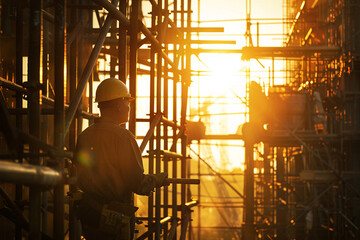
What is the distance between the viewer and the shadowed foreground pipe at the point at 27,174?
8.20 feet

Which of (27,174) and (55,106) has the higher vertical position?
(55,106)

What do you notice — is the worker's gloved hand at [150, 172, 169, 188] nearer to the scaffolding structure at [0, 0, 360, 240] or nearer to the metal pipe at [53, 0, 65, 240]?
the scaffolding structure at [0, 0, 360, 240]

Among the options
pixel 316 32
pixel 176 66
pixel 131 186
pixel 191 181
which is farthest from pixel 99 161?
pixel 316 32

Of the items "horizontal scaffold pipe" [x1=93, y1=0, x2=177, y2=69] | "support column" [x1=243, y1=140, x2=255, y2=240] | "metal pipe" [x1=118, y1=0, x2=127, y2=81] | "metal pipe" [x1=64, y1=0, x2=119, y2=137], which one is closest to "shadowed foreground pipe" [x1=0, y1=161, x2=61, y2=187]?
"metal pipe" [x1=64, y1=0, x2=119, y2=137]

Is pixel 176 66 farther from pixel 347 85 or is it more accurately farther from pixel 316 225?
pixel 316 225

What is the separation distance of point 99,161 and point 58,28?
1.17 meters

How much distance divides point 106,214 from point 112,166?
352 millimetres

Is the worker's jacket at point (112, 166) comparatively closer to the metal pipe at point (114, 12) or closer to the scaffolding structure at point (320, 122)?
the metal pipe at point (114, 12)

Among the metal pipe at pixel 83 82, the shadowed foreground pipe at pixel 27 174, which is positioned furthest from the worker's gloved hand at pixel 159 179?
the shadowed foreground pipe at pixel 27 174

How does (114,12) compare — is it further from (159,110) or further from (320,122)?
(320,122)

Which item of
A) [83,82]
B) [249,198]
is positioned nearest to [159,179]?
[83,82]

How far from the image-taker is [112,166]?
445 cm

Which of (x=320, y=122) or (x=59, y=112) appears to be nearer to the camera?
(x=59, y=112)

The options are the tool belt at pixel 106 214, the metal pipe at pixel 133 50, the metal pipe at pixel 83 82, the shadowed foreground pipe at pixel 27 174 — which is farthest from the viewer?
the metal pipe at pixel 133 50
